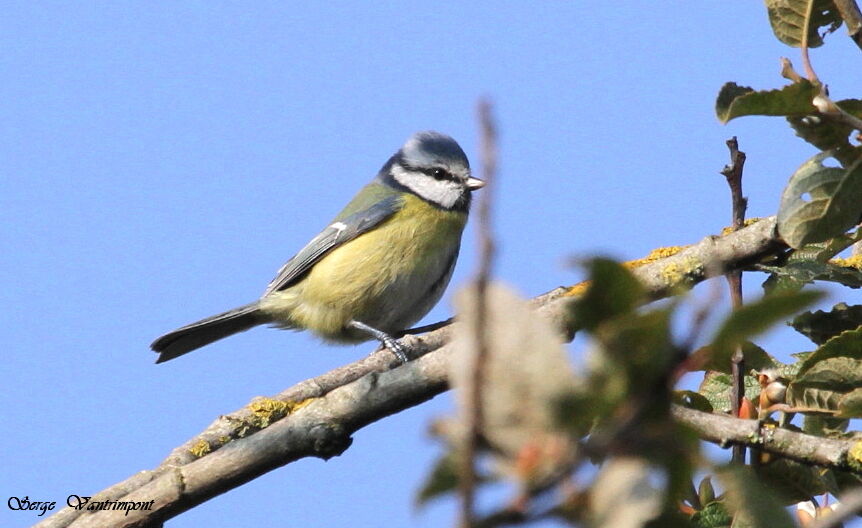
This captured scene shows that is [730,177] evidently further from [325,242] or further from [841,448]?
[325,242]

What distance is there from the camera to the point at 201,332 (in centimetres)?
589

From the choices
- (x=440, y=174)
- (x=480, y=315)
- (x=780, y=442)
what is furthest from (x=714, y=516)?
(x=440, y=174)

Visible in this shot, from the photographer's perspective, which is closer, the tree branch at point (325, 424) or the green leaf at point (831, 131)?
the green leaf at point (831, 131)

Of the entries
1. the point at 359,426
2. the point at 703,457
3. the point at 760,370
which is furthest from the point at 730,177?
the point at 703,457

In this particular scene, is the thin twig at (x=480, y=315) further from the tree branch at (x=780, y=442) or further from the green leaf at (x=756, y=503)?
the tree branch at (x=780, y=442)

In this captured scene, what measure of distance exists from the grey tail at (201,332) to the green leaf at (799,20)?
158 inches

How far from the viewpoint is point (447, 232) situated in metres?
5.65

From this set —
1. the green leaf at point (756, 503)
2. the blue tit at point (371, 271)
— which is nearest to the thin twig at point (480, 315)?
the green leaf at point (756, 503)

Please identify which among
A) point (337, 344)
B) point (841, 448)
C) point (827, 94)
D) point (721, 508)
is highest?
point (827, 94)

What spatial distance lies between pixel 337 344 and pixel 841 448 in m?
4.20

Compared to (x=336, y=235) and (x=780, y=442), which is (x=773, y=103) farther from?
(x=336, y=235)

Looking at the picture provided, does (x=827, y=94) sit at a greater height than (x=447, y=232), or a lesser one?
greater

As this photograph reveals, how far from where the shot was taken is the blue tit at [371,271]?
553 cm

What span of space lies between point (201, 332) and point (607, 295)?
5.25 metres
